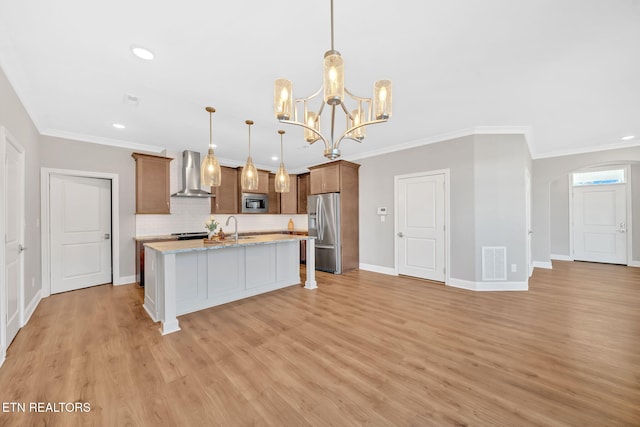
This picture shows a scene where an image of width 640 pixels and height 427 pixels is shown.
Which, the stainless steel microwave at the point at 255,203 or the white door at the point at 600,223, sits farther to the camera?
the stainless steel microwave at the point at 255,203

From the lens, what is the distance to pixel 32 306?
3336 millimetres

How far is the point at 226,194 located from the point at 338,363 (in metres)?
4.78

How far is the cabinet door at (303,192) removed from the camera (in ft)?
23.5

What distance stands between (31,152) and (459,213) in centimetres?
635

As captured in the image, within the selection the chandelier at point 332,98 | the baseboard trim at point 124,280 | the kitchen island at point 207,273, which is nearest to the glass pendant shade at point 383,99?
the chandelier at point 332,98

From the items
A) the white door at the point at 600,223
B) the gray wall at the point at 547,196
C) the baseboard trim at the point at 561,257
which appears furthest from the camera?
the baseboard trim at the point at 561,257

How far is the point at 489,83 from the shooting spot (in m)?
2.73

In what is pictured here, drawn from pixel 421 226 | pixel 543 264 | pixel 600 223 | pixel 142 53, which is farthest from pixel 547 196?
pixel 142 53

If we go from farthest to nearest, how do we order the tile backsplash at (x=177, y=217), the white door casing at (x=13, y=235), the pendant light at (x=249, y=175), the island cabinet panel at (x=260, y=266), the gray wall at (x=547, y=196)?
1. the gray wall at (x=547, y=196)
2. the tile backsplash at (x=177, y=217)
3. the island cabinet panel at (x=260, y=266)
4. the pendant light at (x=249, y=175)
5. the white door casing at (x=13, y=235)

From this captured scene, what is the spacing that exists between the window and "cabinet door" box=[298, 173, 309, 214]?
277 inches

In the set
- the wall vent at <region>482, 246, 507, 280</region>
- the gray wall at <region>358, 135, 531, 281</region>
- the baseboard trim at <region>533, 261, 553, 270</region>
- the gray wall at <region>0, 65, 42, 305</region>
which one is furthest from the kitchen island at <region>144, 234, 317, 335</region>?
the baseboard trim at <region>533, 261, 553, 270</region>

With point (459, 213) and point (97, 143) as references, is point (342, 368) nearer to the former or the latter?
point (459, 213)

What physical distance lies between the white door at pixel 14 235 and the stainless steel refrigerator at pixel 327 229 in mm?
4230

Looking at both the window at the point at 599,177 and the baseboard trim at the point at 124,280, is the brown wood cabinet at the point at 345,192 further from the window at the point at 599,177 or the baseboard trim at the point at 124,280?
the window at the point at 599,177
